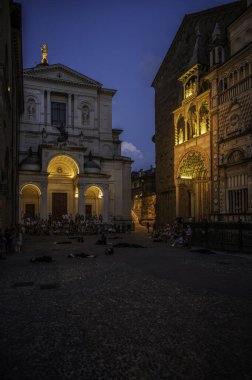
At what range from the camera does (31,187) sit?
1512 inches

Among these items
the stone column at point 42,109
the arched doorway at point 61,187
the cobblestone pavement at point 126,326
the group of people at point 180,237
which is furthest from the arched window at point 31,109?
the cobblestone pavement at point 126,326

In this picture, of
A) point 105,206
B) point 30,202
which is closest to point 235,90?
point 105,206

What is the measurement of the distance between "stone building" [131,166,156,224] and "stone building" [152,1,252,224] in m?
18.1

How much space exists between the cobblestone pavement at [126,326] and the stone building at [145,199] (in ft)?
137

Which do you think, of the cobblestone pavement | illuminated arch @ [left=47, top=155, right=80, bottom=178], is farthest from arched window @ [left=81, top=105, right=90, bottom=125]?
the cobblestone pavement

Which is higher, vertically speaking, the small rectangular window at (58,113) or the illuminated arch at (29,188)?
the small rectangular window at (58,113)

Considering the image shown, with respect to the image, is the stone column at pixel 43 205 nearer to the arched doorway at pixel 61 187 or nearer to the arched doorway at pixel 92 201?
the arched doorway at pixel 61 187

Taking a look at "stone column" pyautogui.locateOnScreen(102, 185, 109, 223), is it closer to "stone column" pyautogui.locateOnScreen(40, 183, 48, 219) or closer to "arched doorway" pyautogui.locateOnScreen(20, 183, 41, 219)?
"stone column" pyautogui.locateOnScreen(40, 183, 48, 219)

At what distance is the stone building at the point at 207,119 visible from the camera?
20.6 meters

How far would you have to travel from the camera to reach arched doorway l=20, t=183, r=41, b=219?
38531mm

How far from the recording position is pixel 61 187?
4103 cm

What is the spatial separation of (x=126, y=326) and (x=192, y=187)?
22302 mm

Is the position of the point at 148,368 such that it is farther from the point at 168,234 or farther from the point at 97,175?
the point at 97,175

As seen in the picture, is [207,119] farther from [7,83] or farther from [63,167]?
[63,167]
